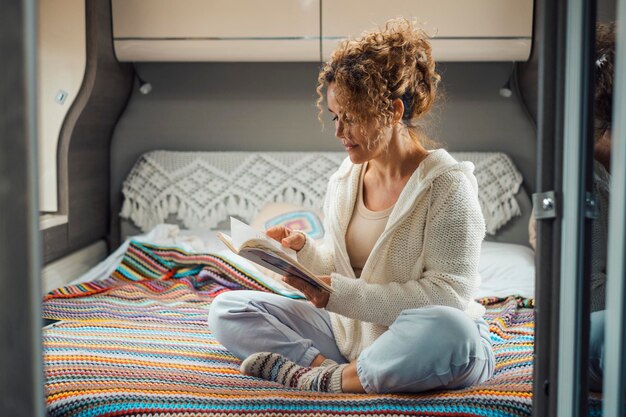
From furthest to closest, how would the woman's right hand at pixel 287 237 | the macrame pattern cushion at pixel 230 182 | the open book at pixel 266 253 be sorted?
the macrame pattern cushion at pixel 230 182 → the woman's right hand at pixel 287 237 → the open book at pixel 266 253

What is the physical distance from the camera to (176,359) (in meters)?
1.90

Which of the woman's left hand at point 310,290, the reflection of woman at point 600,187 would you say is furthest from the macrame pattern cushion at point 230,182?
the reflection of woman at point 600,187

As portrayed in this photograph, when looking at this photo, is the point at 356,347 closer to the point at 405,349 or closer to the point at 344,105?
the point at 405,349

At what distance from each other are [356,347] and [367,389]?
0.22 meters

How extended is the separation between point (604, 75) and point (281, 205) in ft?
6.51

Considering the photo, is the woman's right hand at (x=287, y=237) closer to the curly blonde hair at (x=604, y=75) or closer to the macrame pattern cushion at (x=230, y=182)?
the curly blonde hair at (x=604, y=75)

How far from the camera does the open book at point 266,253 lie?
153 cm

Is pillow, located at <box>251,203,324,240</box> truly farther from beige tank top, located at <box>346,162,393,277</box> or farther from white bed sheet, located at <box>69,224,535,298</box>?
beige tank top, located at <box>346,162,393,277</box>

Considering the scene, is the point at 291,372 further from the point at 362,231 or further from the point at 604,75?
the point at 604,75

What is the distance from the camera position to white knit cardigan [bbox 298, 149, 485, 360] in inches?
65.4

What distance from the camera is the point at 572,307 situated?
120cm

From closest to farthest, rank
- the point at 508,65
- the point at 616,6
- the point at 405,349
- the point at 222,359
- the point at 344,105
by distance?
the point at 616,6 → the point at 405,349 → the point at 344,105 → the point at 222,359 → the point at 508,65

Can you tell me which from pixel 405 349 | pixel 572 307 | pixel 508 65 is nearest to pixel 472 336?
pixel 405 349

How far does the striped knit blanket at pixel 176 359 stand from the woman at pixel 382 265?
64 millimetres
